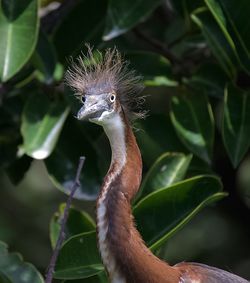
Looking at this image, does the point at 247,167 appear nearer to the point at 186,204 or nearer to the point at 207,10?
the point at 207,10

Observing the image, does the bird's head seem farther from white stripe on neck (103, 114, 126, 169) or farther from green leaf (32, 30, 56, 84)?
green leaf (32, 30, 56, 84)

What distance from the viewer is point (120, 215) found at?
243 centimetres

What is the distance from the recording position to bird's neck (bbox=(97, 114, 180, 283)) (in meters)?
2.42

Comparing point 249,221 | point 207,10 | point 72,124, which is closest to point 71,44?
point 72,124

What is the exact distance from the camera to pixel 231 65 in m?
3.11

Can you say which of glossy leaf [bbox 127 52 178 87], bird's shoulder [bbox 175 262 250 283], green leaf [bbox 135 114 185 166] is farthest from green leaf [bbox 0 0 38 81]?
bird's shoulder [bbox 175 262 250 283]

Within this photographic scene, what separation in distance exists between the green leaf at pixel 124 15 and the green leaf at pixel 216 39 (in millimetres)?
184

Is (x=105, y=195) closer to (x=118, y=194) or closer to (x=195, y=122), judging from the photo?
(x=118, y=194)

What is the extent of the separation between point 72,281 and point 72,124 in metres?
0.65

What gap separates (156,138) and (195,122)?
165mm

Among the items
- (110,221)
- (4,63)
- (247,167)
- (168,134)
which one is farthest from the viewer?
(247,167)

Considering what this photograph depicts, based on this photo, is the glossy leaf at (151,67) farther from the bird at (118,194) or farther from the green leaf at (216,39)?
the bird at (118,194)

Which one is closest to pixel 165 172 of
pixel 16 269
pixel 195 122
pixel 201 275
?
pixel 195 122

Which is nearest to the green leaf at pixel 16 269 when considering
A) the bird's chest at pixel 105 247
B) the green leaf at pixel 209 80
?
the bird's chest at pixel 105 247
